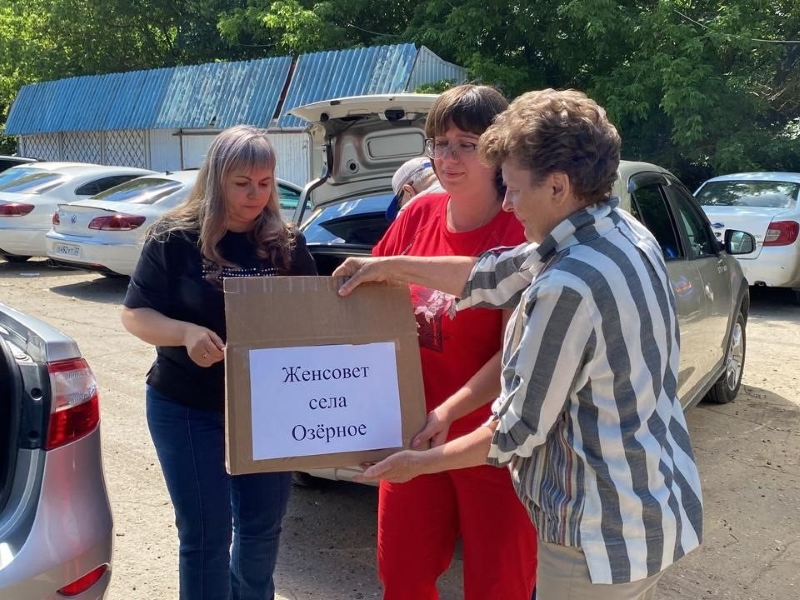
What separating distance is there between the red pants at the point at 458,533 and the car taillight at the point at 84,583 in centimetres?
82

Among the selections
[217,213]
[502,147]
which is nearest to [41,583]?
[217,213]

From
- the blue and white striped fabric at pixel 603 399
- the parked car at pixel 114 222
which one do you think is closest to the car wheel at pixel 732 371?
the blue and white striped fabric at pixel 603 399

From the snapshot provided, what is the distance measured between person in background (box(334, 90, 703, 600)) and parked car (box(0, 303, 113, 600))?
1295 mm

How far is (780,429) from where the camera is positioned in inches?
216

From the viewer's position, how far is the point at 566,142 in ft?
5.22

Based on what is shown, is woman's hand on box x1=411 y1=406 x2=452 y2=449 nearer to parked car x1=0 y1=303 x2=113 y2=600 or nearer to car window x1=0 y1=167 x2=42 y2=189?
parked car x1=0 y1=303 x2=113 y2=600

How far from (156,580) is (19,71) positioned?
2671 cm

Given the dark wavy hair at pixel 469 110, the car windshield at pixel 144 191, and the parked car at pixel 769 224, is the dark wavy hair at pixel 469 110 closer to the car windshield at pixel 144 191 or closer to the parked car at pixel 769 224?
the parked car at pixel 769 224

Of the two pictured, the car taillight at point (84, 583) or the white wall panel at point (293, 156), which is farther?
the white wall panel at point (293, 156)

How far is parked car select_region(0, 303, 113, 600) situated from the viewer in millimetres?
2146

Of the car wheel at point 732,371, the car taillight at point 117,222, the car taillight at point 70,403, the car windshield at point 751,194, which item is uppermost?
the car taillight at point 70,403

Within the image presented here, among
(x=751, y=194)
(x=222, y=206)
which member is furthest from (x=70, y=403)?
(x=751, y=194)

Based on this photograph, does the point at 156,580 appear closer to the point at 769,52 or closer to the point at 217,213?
the point at 217,213

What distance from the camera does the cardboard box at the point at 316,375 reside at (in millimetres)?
1987
